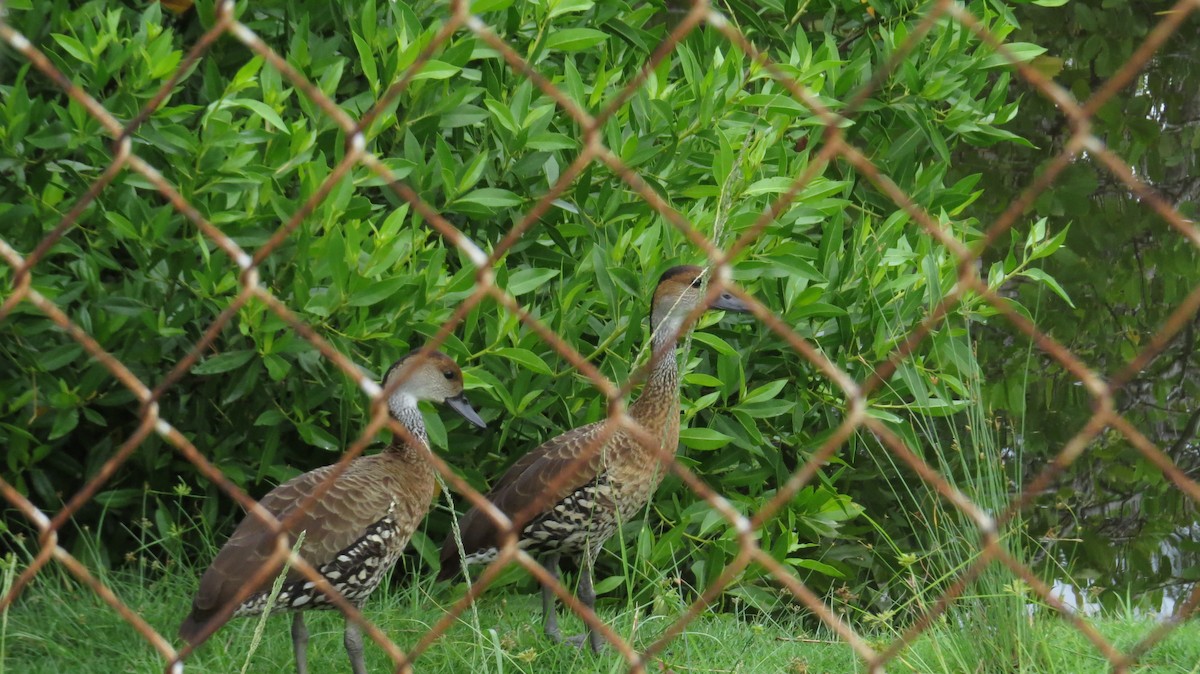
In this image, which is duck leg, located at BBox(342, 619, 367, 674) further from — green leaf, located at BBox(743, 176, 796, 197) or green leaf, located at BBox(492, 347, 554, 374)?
green leaf, located at BBox(743, 176, 796, 197)

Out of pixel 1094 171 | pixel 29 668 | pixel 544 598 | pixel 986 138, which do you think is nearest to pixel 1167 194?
pixel 1094 171

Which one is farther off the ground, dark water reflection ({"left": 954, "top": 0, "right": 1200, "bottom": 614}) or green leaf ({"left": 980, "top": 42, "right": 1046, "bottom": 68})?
green leaf ({"left": 980, "top": 42, "right": 1046, "bottom": 68})

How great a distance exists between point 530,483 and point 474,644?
941 millimetres

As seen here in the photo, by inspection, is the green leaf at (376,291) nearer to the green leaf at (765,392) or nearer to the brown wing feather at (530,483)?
the brown wing feather at (530,483)

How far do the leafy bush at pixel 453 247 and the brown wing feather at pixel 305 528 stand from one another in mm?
421

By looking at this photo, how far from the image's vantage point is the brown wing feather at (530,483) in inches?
195

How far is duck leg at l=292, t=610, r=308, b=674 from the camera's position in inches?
176

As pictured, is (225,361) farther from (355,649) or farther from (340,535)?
(355,649)

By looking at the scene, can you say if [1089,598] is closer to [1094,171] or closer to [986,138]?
[986,138]

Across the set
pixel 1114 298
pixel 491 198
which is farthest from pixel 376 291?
pixel 1114 298

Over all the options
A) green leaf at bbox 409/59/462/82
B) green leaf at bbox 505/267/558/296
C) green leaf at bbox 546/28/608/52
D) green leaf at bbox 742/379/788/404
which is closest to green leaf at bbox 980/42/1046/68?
green leaf at bbox 742/379/788/404

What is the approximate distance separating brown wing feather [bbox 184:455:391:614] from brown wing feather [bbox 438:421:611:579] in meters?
0.49

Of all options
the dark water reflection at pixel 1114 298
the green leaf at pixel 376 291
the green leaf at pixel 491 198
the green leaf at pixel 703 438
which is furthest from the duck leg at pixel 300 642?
the dark water reflection at pixel 1114 298

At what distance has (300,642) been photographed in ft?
14.8
